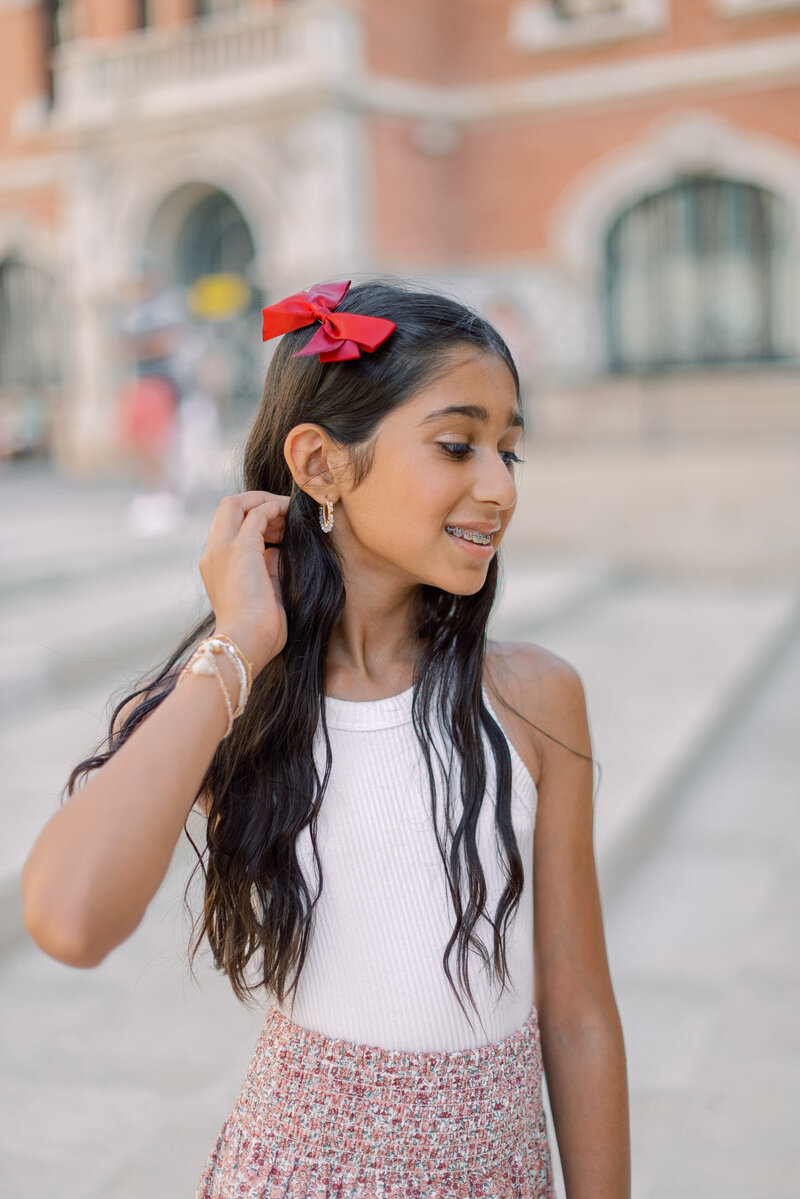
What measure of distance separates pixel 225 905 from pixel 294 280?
41.8 ft

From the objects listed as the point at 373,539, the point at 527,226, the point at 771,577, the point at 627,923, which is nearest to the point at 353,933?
the point at 373,539

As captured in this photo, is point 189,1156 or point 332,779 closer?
point 332,779

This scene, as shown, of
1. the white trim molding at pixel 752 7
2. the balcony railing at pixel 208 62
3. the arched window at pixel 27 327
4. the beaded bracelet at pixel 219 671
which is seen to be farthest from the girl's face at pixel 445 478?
the arched window at pixel 27 327

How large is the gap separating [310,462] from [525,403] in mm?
10028

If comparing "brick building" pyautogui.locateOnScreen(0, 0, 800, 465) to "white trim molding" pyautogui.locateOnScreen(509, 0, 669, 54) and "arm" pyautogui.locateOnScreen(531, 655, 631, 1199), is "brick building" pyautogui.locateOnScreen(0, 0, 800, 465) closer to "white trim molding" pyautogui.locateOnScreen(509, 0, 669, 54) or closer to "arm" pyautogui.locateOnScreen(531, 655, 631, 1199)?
"white trim molding" pyautogui.locateOnScreen(509, 0, 669, 54)

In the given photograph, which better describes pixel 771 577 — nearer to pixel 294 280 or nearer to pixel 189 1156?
pixel 189 1156

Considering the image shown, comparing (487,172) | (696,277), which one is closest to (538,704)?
(696,277)

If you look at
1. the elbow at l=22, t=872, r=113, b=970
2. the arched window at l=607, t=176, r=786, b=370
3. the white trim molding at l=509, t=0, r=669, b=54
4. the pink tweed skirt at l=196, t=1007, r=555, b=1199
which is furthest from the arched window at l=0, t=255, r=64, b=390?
the elbow at l=22, t=872, r=113, b=970

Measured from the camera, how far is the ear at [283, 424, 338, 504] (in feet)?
4.16

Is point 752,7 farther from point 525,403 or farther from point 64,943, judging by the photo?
point 64,943

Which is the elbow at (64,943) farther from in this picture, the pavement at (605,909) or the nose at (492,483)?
the pavement at (605,909)

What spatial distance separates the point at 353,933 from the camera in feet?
4.06

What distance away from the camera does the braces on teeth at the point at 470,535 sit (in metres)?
1.23

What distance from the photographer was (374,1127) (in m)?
1.20
